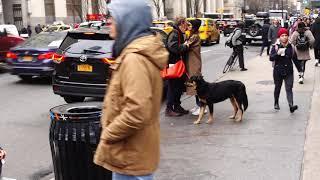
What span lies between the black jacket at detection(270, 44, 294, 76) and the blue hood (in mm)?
6405

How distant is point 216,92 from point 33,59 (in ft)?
24.2

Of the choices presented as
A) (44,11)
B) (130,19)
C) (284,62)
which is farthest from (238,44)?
(44,11)

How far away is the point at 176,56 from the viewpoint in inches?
362

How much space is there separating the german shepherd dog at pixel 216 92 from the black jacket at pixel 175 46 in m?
0.73

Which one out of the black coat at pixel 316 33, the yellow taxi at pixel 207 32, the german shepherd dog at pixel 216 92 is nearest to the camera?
the german shepherd dog at pixel 216 92

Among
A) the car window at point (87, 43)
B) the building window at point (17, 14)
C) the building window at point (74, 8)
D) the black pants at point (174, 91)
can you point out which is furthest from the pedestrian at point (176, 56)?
the building window at point (74, 8)

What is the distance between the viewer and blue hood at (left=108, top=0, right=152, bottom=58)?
114 inches

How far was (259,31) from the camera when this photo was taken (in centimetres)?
3141

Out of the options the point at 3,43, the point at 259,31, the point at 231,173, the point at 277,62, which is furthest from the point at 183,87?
the point at 259,31

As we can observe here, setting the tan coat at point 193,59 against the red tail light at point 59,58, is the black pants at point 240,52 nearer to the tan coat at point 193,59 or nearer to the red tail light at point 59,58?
the tan coat at point 193,59

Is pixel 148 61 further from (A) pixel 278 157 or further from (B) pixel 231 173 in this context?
(A) pixel 278 157

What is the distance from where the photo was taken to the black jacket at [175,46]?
8.96 metres

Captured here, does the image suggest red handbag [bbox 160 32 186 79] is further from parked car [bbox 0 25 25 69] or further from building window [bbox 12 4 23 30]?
building window [bbox 12 4 23 30]

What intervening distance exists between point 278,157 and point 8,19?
4910 cm
